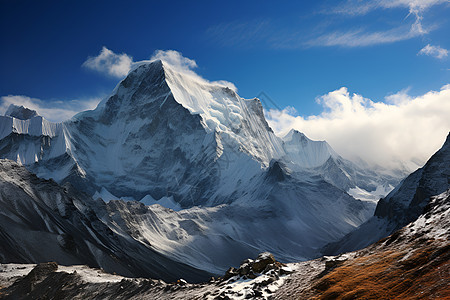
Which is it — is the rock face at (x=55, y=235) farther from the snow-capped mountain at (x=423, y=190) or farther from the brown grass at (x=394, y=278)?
the snow-capped mountain at (x=423, y=190)

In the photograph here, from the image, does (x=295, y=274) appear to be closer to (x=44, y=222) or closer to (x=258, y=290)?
(x=258, y=290)

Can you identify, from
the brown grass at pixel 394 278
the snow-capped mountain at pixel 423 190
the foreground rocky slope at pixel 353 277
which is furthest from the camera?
the snow-capped mountain at pixel 423 190

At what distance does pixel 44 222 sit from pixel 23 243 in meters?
16.8

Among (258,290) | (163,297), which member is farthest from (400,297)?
(163,297)

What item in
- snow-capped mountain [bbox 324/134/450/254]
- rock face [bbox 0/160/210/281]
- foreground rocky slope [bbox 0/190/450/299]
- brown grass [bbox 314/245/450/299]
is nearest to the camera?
brown grass [bbox 314/245/450/299]

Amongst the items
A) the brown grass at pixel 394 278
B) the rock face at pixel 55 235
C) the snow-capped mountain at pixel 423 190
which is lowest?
the snow-capped mountain at pixel 423 190

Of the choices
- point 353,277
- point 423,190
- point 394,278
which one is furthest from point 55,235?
point 423,190

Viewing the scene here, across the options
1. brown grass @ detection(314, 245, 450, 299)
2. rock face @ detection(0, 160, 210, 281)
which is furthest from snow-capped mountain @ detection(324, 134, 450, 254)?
brown grass @ detection(314, 245, 450, 299)

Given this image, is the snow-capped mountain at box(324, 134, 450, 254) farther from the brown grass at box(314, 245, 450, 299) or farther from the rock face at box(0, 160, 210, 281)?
the brown grass at box(314, 245, 450, 299)

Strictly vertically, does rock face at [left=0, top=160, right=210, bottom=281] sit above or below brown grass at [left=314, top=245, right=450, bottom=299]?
above

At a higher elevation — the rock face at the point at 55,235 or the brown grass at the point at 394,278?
the rock face at the point at 55,235

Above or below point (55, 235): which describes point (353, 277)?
below

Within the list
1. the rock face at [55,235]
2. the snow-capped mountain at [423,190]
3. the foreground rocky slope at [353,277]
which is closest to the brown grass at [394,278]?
the foreground rocky slope at [353,277]

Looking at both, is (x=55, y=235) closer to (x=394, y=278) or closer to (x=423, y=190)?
(x=394, y=278)
